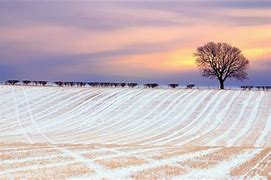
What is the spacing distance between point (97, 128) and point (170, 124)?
27.7ft

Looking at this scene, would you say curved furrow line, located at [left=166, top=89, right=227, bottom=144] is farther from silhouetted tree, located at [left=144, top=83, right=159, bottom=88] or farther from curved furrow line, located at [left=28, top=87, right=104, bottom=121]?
silhouetted tree, located at [left=144, top=83, right=159, bottom=88]

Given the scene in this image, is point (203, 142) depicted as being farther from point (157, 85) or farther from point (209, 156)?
point (157, 85)

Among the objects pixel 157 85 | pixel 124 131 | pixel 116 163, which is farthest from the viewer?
pixel 157 85

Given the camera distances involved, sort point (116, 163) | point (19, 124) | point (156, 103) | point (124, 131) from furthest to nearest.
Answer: point (156, 103), point (19, 124), point (124, 131), point (116, 163)

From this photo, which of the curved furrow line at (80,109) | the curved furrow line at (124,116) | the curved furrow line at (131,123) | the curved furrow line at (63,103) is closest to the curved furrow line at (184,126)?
the curved furrow line at (131,123)

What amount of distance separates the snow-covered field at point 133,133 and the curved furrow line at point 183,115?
0.13m

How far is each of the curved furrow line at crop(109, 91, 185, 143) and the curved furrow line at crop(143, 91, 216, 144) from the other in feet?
7.36

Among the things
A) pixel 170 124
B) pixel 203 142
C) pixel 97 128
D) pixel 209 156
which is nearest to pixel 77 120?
pixel 97 128

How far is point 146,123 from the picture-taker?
213ft

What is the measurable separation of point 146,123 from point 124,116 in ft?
18.8

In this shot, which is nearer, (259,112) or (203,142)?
(203,142)

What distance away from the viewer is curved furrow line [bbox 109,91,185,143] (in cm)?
5338

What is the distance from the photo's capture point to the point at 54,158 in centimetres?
2700

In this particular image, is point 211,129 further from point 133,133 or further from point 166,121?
point 133,133
